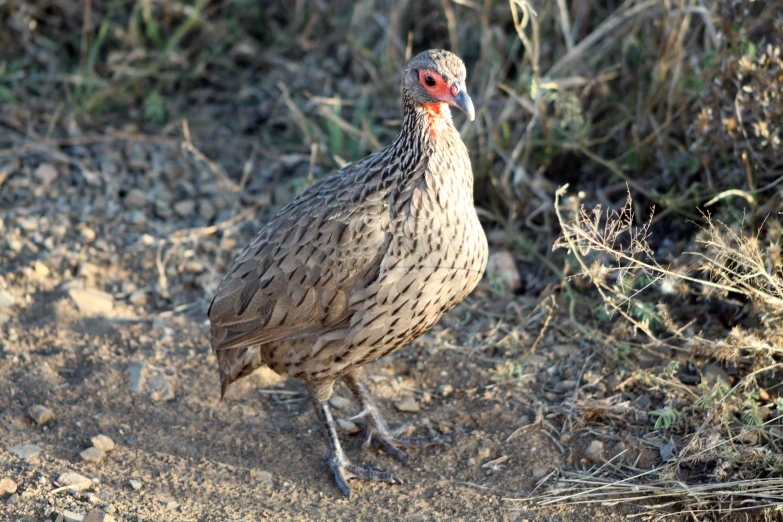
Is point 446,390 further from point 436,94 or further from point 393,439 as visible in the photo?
point 436,94

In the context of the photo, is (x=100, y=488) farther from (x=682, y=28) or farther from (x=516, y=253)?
(x=682, y=28)

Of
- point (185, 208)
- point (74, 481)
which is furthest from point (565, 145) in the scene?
point (74, 481)

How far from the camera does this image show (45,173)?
6.49 metres

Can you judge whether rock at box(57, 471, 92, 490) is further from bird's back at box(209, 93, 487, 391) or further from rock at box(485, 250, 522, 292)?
rock at box(485, 250, 522, 292)

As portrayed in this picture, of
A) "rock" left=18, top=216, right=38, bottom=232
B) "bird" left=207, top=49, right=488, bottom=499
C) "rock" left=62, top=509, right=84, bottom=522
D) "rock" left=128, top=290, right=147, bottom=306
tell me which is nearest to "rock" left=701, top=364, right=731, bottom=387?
"bird" left=207, top=49, right=488, bottom=499

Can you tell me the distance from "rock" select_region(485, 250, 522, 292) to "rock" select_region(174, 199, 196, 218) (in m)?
2.22

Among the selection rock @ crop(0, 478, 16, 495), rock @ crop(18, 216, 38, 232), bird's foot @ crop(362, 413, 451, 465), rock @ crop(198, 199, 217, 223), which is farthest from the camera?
rock @ crop(198, 199, 217, 223)

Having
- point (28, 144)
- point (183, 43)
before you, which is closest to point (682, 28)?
point (183, 43)

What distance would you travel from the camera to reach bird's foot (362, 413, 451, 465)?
4.61 m

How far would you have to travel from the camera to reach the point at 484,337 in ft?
17.4

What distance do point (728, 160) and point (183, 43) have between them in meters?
4.64

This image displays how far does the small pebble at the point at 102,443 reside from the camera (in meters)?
4.36

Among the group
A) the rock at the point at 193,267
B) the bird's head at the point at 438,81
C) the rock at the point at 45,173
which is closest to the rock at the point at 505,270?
the bird's head at the point at 438,81

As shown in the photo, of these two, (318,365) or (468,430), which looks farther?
(468,430)
